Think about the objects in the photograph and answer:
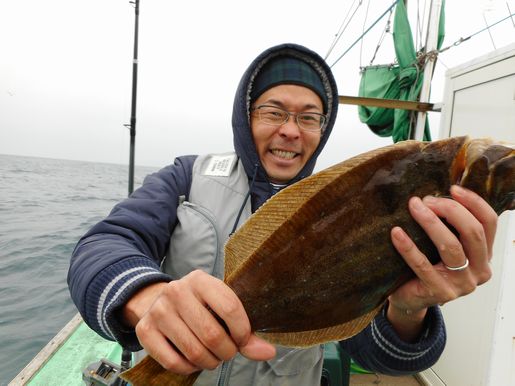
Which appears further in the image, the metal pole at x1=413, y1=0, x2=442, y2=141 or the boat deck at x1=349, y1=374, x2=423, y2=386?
the metal pole at x1=413, y1=0, x2=442, y2=141

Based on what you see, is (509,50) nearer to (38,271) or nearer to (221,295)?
(221,295)

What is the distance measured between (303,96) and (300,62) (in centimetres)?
33

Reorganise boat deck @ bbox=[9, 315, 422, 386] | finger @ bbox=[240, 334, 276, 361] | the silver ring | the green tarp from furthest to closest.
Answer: the green tarp → boat deck @ bbox=[9, 315, 422, 386] → the silver ring → finger @ bbox=[240, 334, 276, 361]

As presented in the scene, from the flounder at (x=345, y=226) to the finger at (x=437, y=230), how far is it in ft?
0.16

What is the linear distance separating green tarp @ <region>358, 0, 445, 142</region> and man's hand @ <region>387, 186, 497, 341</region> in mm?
4498

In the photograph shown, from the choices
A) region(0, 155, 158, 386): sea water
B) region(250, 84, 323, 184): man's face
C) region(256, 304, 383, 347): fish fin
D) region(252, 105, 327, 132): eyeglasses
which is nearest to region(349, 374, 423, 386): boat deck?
region(250, 84, 323, 184): man's face

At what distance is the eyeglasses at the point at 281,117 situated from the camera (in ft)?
8.51

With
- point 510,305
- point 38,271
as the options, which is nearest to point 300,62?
point 510,305

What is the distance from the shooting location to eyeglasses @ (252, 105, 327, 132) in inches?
102

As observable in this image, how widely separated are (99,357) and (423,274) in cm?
434

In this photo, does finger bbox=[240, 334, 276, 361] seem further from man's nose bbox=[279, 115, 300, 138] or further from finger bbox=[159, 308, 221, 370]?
man's nose bbox=[279, 115, 300, 138]

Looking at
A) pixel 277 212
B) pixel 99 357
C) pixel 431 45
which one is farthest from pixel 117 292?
pixel 431 45

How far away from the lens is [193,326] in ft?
3.85

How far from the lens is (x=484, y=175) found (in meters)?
1.40
